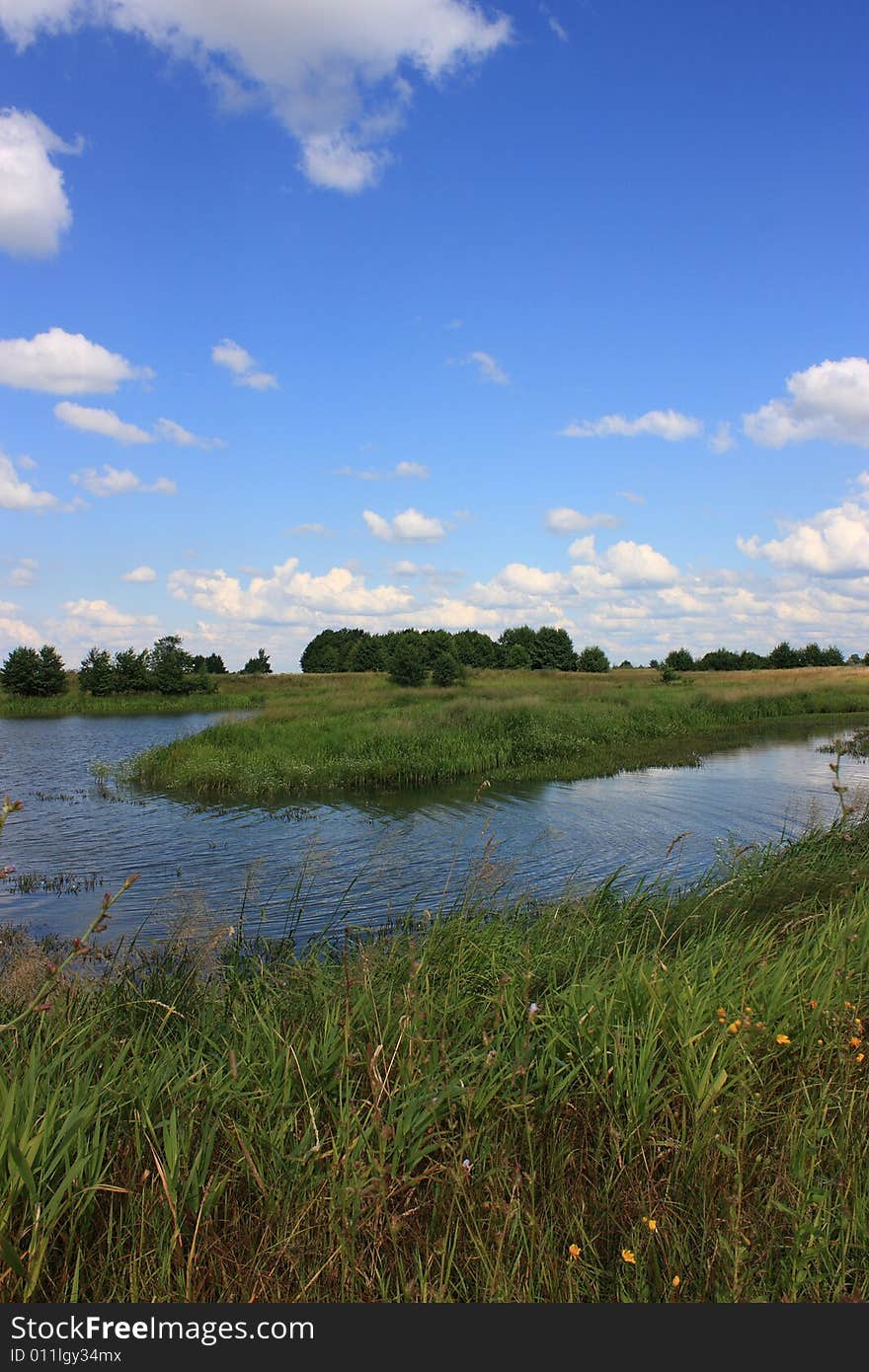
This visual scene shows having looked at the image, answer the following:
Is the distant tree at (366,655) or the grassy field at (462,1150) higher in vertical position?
the distant tree at (366,655)

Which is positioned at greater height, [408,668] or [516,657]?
[516,657]

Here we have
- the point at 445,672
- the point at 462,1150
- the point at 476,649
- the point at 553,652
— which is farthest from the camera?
the point at 553,652

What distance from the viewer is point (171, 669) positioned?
250 feet

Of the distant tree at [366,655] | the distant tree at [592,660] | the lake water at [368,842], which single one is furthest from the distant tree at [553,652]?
the lake water at [368,842]

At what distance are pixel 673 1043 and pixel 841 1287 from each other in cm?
116

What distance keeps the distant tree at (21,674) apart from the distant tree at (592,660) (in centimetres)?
5405

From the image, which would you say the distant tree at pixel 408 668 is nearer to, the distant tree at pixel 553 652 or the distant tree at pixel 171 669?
the distant tree at pixel 171 669

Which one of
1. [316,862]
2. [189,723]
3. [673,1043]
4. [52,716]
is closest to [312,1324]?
[673,1043]

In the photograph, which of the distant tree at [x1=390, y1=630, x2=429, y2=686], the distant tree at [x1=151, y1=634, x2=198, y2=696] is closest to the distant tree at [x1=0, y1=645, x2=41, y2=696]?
the distant tree at [x1=151, y1=634, x2=198, y2=696]

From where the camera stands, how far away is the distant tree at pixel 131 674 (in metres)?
73.8

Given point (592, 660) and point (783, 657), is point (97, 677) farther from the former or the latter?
point (783, 657)

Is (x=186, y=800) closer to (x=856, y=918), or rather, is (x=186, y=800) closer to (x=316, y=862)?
(x=316, y=862)

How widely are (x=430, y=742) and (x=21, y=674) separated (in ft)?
185

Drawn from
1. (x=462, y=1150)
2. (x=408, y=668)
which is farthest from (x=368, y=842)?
(x=408, y=668)
